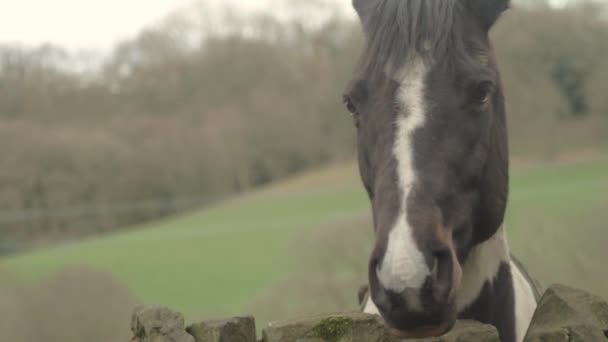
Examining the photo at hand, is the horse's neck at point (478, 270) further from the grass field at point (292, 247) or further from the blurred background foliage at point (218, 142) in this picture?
the blurred background foliage at point (218, 142)

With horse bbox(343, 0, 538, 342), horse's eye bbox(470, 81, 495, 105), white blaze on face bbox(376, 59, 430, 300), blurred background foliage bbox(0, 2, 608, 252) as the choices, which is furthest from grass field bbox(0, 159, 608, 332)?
white blaze on face bbox(376, 59, 430, 300)

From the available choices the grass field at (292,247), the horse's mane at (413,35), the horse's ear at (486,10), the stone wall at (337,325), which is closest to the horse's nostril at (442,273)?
the stone wall at (337,325)

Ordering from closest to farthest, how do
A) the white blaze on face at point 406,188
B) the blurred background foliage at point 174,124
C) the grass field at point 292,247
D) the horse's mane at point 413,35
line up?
the white blaze on face at point 406,188, the horse's mane at point 413,35, the grass field at point 292,247, the blurred background foliage at point 174,124

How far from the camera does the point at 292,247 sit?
14.2 m

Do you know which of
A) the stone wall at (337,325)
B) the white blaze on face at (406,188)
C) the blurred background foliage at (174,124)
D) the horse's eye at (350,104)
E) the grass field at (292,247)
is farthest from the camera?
the blurred background foliage at (174,124)

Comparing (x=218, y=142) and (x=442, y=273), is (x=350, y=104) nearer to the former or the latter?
(x=442, y=273)

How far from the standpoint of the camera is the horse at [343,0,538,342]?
2.31 m

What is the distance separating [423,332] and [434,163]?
53cm

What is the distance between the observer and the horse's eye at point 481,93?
2748mm

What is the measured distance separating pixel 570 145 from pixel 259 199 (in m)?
16.6

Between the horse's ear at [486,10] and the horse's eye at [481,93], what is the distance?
0.31 metres

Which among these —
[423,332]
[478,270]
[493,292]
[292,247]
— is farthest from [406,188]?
[292,247]

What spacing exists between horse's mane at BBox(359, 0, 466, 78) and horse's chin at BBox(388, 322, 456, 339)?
86 centimetres

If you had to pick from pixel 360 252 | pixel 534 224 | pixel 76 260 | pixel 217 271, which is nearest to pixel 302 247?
pixel 360 252
